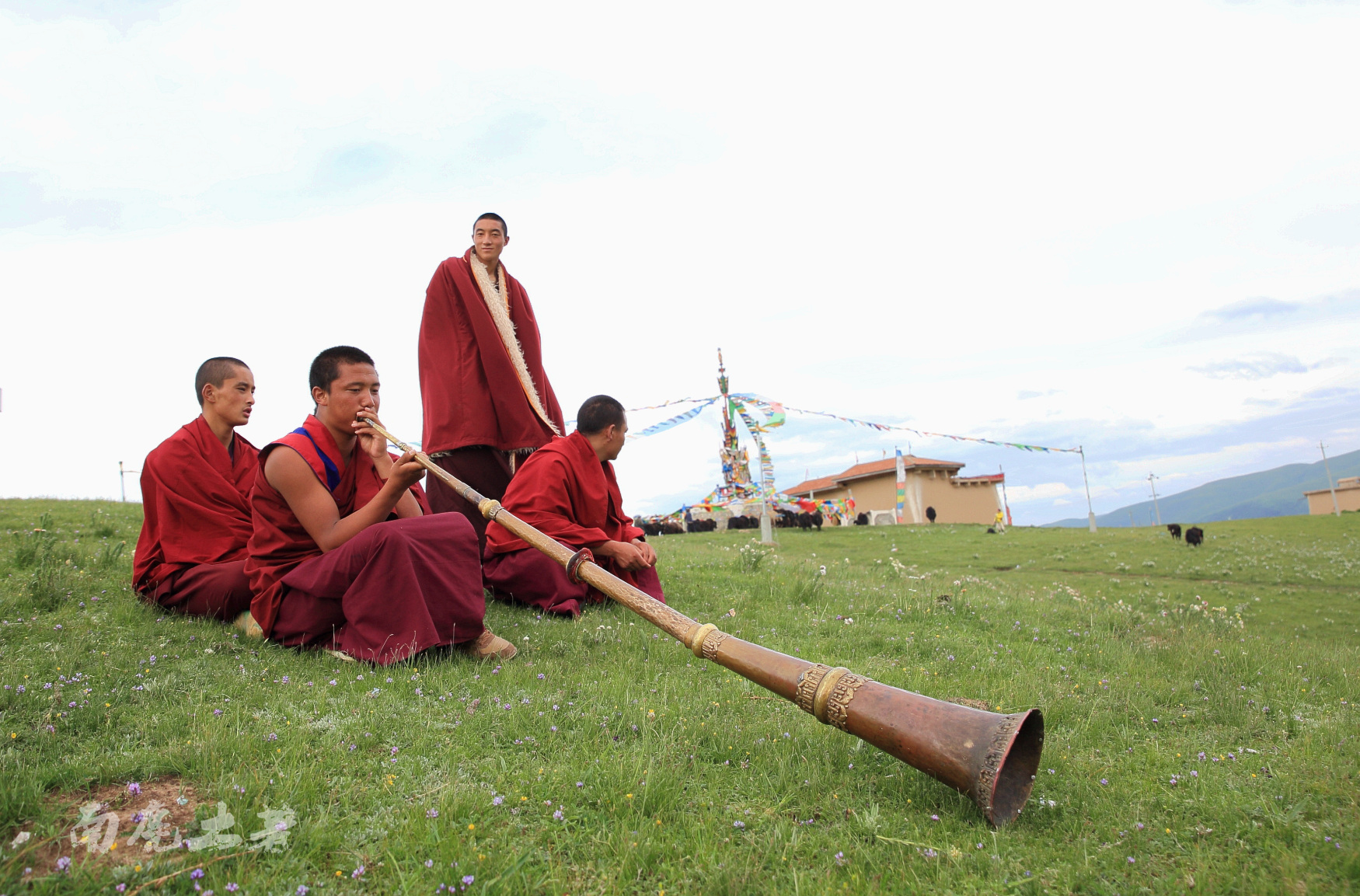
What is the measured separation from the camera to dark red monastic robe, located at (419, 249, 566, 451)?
638 centimetres

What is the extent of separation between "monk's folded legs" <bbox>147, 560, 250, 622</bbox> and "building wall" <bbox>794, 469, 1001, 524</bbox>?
114 ft

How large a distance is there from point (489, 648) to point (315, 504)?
118cm

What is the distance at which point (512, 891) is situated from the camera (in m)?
1.86

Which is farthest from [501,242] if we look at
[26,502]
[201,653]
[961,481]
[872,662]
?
[961,481]

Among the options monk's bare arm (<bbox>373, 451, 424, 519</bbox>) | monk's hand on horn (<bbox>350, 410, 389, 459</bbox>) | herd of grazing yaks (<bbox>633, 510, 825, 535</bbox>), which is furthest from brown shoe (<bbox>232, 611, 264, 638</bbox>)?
herd of grazing yaks (<bbox>633, 510, 825, 535</bbox>)

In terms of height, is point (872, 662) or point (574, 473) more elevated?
point (574, 473)

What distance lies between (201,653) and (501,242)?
411 centimetres

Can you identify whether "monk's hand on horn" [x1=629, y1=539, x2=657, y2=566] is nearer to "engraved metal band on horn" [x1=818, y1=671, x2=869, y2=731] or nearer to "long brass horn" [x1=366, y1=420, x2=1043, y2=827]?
"long brass horn" [x1=366, y1=420, x2=1043, y2=827]

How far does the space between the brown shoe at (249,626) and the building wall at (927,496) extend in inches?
1376

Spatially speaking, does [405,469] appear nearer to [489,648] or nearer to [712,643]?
[489,648]

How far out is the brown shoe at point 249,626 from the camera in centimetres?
422

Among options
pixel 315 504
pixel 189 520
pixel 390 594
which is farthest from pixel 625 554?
pixel 189 520

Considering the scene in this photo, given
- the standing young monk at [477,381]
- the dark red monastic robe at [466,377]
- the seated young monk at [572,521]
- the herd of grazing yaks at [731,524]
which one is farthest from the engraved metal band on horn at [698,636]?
the herd of grazing yaks at [731,524]

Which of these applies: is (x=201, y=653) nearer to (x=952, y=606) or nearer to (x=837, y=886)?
(x=837, y=886)
